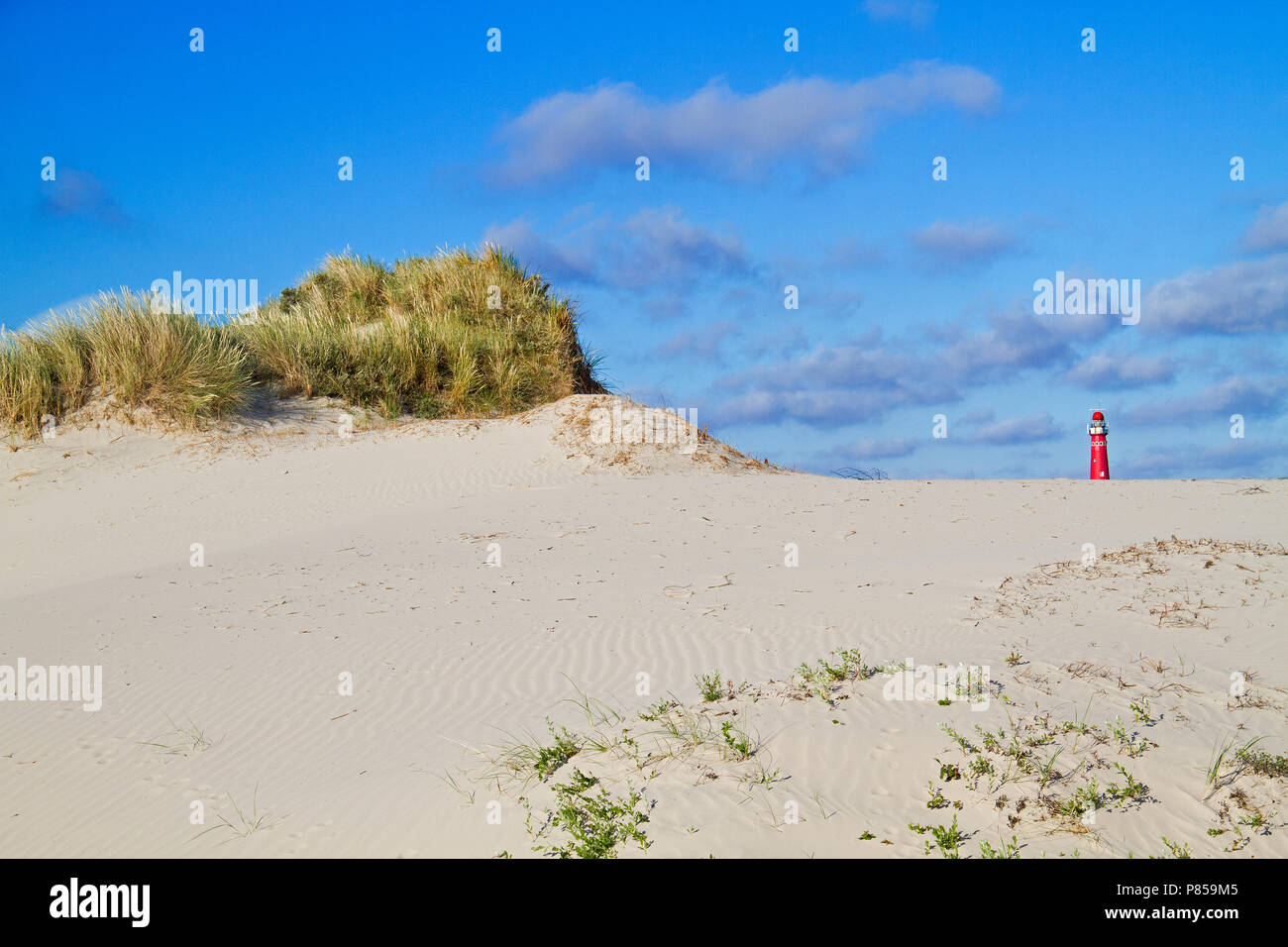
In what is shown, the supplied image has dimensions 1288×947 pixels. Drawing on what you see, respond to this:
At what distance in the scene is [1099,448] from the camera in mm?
13102

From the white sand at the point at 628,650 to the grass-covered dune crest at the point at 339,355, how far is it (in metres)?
2.60

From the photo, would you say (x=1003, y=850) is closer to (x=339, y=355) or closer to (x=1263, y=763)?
(x=1263, y=763)

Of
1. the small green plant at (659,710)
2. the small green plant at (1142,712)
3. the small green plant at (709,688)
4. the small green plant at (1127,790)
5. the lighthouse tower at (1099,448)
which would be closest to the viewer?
the small green plant at (1127,790)

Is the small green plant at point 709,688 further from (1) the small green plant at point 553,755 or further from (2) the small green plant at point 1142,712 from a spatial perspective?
(2) the small green plant at point 1142,712

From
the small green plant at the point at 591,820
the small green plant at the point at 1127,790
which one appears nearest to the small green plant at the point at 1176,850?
the small green plant at the point at 1127,790

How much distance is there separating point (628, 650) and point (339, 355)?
1150cm

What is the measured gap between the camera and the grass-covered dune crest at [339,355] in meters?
14.3

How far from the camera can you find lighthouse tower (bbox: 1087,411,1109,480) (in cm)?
1301

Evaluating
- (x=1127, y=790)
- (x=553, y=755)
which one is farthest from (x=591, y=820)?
(x=1127, y=790)
